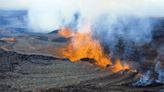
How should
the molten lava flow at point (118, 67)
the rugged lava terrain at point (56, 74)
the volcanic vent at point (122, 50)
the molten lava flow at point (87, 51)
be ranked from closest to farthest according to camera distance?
the rugged lava terrain at point (56, 74) < the molten lava flow at point (118, 67) < the volcanic vent at point (122, 50) < the molten lava flow at point (87, 51)

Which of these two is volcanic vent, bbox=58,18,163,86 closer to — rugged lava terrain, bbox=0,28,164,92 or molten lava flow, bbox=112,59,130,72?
molten lava flow, bbox=112,59,130,72

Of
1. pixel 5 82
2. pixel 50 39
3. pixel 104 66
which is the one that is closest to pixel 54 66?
pixel 104 66

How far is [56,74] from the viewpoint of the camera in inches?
2147

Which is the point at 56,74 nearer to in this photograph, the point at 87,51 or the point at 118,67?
the point at 118,67

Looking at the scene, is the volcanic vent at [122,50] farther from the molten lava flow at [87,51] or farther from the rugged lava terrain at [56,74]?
the rugged lava terrain at [56,74]

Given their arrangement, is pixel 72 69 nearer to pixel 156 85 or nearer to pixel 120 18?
pixel 156 85

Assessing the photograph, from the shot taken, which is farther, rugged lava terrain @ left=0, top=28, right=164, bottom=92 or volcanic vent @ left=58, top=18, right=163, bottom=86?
volcanic vent @ left=58, top=18, right=163, bottom=86

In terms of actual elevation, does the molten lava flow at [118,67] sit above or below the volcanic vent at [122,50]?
below

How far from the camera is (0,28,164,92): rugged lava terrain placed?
45.8 meters

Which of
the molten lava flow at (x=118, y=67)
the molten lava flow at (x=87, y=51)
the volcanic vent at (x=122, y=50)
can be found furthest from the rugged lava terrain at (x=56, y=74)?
the molten lava flow at (x=87, y=51)

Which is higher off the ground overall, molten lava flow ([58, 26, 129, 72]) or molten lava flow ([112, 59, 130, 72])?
molten lava flow ([58, 26, 129, 72])

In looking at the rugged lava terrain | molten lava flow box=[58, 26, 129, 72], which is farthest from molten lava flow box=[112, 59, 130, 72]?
the rugged lava terrain

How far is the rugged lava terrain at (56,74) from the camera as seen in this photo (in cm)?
4581

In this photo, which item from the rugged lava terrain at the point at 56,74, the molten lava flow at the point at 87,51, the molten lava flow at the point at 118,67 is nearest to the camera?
the rugged lava terrain at the point at 56,74
